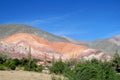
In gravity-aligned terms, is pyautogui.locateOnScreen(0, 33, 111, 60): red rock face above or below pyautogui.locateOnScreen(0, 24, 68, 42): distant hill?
below

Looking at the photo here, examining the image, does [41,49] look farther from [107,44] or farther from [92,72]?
[107,44]

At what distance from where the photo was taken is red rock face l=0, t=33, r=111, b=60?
50375mm

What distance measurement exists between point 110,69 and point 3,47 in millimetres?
37997

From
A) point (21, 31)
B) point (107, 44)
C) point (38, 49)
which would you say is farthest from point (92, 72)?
point (107, 44)

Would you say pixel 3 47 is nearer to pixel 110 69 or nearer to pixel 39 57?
pixel 39 57

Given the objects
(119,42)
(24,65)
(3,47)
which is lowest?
(24,65)

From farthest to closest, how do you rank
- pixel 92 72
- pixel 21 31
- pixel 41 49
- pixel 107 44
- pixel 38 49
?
1. pixel 107 44
2. pixel 21 31
3. pixel 41 49
4. pixel 38 49
5. pixel 92 72

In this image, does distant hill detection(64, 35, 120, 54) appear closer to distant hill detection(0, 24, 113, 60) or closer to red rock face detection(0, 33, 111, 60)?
red rock face detection(0, 33, 111, 60)

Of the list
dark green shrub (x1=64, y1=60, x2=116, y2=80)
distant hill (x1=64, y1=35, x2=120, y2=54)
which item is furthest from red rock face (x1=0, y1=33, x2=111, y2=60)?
distant hill (x1=64, y1=35, x2=120, y2=54)

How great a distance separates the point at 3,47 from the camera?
4981cm

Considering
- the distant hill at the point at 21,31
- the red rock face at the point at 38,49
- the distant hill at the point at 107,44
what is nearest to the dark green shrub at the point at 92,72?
the red rock face at the point at 38,49

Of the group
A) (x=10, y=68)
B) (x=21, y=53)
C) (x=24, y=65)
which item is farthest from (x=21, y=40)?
(x=10, y=68)

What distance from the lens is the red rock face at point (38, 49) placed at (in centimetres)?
5038

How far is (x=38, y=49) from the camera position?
56.0 metres
